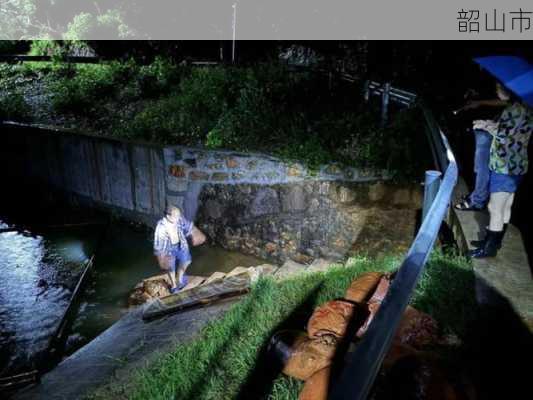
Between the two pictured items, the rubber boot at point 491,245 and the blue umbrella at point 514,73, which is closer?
the blue umbrella at point 514,73

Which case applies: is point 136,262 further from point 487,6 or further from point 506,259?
point 487,6

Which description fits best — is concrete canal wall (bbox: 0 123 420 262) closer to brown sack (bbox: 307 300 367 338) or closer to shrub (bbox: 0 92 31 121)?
shrub (bbox: 0 92 31 121)

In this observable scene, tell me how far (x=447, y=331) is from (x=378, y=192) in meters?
4.90

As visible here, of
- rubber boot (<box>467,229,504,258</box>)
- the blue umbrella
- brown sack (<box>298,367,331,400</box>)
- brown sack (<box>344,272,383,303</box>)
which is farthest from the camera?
rubber boot (<box>467,229,504,258</box>)

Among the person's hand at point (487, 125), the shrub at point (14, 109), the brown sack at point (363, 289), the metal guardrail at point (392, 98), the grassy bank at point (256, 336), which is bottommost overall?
the grassy bank at point (256, 336)

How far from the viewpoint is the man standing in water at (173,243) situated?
7.17m

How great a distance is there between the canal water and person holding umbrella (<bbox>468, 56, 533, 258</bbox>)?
219 inches

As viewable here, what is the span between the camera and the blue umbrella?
11.4ft

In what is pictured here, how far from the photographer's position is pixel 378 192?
25.6 feet

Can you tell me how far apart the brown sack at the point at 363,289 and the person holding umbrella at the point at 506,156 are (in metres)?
0.97

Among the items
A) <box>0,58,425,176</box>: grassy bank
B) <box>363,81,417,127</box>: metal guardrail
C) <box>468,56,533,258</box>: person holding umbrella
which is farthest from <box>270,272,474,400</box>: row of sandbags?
<box>363,81,417,127</box>: metal guardrail

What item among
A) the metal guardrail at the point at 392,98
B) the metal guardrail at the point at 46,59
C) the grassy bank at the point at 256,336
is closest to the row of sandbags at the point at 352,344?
the grassy bank at the point at 256,336

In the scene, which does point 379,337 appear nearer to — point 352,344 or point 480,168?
point 352,344

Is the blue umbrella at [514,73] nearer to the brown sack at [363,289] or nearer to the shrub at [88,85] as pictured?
the brown sack at [363,289]
